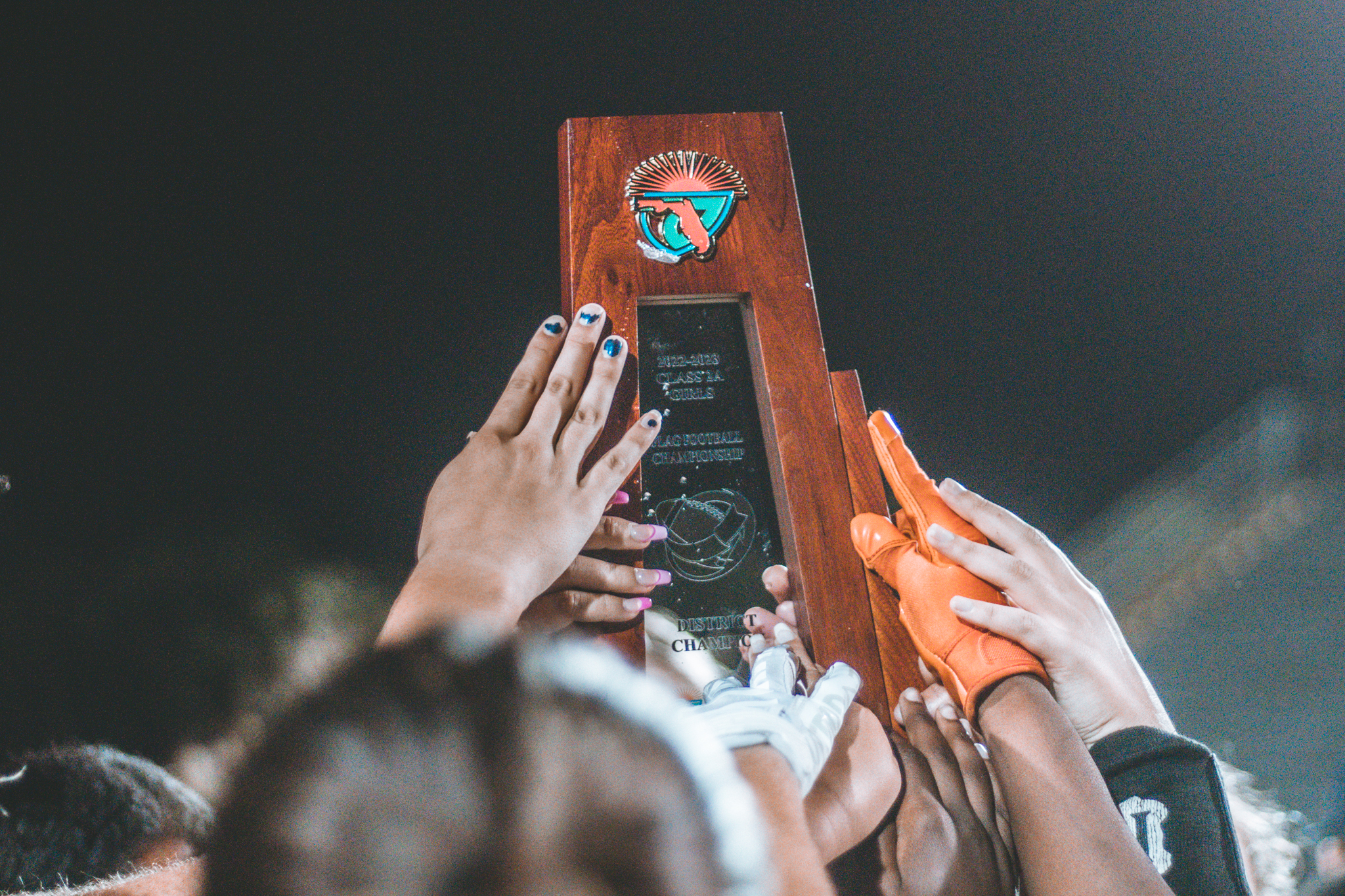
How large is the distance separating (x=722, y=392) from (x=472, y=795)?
691 millimetres

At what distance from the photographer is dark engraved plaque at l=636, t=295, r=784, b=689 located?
82 cm

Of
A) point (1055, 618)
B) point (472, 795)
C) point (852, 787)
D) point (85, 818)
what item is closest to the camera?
point (472, 795)

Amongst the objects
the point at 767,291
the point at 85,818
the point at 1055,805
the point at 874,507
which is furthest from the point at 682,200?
the point at 85,818

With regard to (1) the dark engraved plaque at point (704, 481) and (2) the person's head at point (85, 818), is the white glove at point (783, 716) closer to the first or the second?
(1) the dark engraved plaque at point (704, 481)

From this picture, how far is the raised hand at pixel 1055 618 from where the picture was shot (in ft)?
2.30

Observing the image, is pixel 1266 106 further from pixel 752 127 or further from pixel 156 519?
pixel 156 519

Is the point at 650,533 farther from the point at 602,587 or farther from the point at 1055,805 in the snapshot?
the point at 1055,805

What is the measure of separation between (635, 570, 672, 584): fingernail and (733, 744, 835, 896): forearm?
0.36m

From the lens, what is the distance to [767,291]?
2.96 ft

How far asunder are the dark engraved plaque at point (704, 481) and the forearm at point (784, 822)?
0.40 m

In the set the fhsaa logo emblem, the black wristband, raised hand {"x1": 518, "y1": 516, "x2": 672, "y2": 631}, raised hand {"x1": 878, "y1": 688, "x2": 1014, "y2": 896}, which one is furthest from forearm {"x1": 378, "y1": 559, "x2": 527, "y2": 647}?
the black wristband

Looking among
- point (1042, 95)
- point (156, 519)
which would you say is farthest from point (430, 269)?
point (1042, 95)

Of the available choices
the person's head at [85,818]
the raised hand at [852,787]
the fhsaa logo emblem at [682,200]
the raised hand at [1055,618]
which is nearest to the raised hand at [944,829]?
the raised hand at [852,787]

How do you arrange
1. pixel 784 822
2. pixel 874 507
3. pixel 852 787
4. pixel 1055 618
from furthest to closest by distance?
pixel 874 507 < pixel 1055 618 < pixel 852 787 < pixel 784 822
